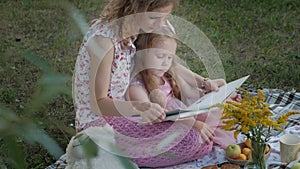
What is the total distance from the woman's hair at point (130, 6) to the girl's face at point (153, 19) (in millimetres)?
19

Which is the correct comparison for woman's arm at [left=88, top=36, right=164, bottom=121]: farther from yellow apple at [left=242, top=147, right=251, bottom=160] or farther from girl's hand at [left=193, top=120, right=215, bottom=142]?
yellow apple at [left=242, top=147, right=251, bottom=160]

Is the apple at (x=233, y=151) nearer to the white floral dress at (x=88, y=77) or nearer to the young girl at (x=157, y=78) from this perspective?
the young girl at (x=157, y=78)

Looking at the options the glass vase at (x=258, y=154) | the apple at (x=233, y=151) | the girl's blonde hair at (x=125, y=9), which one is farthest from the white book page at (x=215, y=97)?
the girl's blonde hair at (x=125, y=9)

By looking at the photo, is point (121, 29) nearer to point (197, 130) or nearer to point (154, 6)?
point (154, 6)

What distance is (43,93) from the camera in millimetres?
585

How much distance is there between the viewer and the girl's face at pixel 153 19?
2471 millimetres

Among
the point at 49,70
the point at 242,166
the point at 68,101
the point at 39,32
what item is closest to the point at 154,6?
the point at 242,166

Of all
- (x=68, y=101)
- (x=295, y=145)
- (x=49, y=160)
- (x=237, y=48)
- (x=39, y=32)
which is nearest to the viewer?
(x=295, y=145)

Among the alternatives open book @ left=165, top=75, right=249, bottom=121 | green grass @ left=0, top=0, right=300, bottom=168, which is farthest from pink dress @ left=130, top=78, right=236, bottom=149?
green grass @ left=0, top=0, right=300, bottom=168

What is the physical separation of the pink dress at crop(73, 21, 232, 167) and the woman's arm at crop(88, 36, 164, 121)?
0.11 ft

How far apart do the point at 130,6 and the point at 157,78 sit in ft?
1.34

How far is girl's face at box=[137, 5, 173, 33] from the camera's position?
2.47 m

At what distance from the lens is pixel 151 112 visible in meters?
2.36

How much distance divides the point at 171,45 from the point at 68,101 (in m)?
1.18
